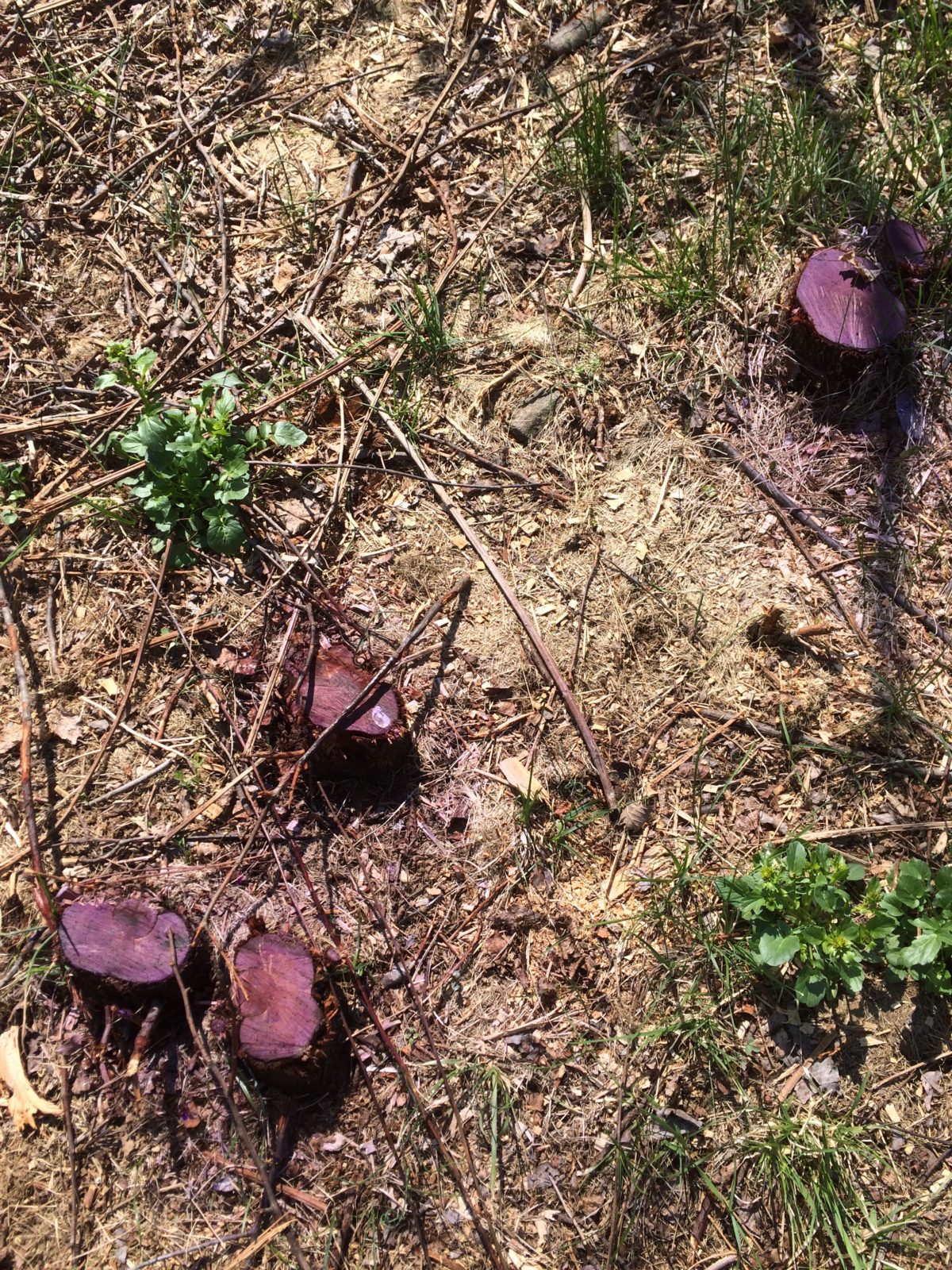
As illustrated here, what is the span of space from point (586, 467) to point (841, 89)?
1705 mm

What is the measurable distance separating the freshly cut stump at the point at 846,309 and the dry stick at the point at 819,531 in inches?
16.4

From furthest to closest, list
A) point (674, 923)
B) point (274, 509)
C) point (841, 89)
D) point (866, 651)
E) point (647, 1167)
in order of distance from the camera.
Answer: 1. point (841, 89)
2. point (274, 509)
3. point (866, 651)
4. point (674, 923)
5. point (647, 1167)

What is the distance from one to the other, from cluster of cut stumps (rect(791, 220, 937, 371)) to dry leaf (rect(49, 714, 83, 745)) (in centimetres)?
252

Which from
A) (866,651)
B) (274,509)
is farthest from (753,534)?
(274,509)

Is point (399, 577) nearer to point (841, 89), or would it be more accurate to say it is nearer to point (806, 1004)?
point (806, 1004)

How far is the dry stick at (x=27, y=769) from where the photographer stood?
7.77 feet

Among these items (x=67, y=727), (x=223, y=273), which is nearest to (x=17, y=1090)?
(x=67, y=727)

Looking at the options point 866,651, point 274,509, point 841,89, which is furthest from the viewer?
point 841,89

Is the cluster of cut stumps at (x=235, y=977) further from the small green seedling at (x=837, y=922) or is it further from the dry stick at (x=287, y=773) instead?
the small green seedling at (x=837, y=922)

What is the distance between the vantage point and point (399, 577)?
277 centimetres

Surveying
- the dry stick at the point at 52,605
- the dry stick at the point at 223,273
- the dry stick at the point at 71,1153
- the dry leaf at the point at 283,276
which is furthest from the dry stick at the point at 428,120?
the dry stick at the point at 71,1153

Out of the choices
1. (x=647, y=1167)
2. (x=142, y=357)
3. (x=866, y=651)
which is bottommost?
(x=647, y=1167)

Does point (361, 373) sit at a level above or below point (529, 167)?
below

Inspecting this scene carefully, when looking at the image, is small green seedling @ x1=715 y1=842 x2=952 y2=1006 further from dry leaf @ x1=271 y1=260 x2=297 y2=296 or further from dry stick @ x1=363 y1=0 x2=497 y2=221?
dry stick @ x1=363 y1=0 x2=497 y2=221
